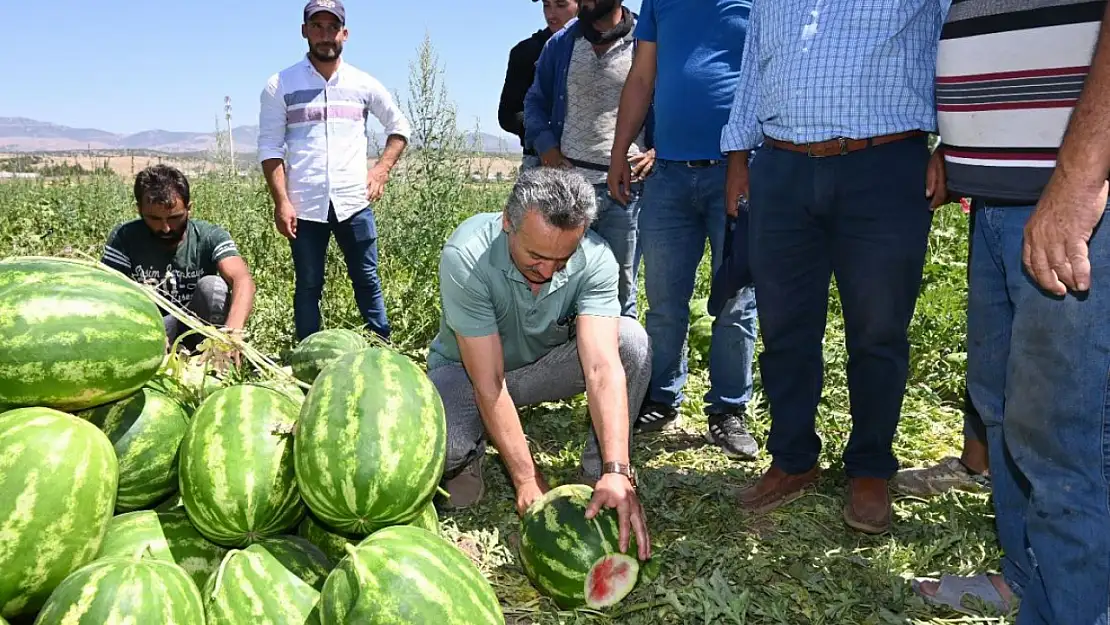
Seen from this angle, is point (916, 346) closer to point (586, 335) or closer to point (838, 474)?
point (838, 474)

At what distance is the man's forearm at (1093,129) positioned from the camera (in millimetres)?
1819

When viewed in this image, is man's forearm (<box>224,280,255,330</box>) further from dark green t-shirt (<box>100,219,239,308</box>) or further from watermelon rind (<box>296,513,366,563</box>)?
watermelon rind (<box>296,513,366,563</box>)

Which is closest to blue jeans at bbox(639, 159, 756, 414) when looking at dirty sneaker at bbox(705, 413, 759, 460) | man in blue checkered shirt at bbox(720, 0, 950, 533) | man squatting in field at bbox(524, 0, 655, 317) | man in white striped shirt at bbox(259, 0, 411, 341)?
dirty sneaker at bbox(705, 413, 759, 460)

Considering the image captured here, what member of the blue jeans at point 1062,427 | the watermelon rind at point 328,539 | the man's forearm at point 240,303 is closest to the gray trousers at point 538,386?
the watermelon rind at point 328,539

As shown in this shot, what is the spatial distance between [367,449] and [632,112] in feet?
8.70

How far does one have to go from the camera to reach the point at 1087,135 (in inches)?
73.4

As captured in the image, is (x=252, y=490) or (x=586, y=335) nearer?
(x=252, y=490)

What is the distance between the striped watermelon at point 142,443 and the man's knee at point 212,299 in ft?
8.24

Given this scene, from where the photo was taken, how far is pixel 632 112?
4148 mm

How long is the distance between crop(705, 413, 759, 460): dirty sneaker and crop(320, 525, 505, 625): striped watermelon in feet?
7.38

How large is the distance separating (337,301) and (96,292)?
361 cm

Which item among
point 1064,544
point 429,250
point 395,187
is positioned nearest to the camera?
point 1064,544

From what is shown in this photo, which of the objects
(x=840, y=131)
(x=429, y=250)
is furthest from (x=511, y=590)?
(x=429, y=250)

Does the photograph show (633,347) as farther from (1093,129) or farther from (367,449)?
(1093,129)
